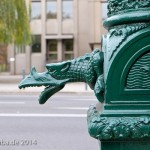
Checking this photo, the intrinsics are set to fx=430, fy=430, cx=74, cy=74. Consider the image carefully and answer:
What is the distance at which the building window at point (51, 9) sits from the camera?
36.9 metres

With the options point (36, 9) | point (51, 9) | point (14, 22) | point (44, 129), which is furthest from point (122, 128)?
point (36, 9)

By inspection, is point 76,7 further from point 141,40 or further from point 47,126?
point 141,40

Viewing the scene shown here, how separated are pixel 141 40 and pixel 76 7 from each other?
36.3 m

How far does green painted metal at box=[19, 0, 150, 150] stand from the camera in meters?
1.29

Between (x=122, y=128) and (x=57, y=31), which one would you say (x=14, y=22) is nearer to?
(x=57, y=31)

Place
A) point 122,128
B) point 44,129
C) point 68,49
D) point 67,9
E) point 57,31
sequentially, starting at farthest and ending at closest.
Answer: point 68,49 < point 57,31 < point 67,9 < point 44,129 < point 122,128

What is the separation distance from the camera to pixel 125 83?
52.7 inches

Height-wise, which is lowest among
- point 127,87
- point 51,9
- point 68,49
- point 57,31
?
point 127,87

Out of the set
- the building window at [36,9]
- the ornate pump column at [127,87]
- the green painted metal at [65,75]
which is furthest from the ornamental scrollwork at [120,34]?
the building window at [36,9]

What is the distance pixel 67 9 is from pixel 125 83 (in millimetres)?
36402

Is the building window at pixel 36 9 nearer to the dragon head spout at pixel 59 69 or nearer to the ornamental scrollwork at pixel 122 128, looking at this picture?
the dragon head spout at pixel 59 69

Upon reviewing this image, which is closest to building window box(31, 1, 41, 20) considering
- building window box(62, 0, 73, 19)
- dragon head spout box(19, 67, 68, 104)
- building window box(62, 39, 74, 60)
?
building window box(62, 0, 73, 19)

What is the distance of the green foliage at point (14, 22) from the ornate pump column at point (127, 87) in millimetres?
23110

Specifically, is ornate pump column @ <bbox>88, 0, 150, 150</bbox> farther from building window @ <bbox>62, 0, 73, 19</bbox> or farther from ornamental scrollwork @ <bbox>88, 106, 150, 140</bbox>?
building window @ <bbox>62, 0, 73, 19</bbox>
